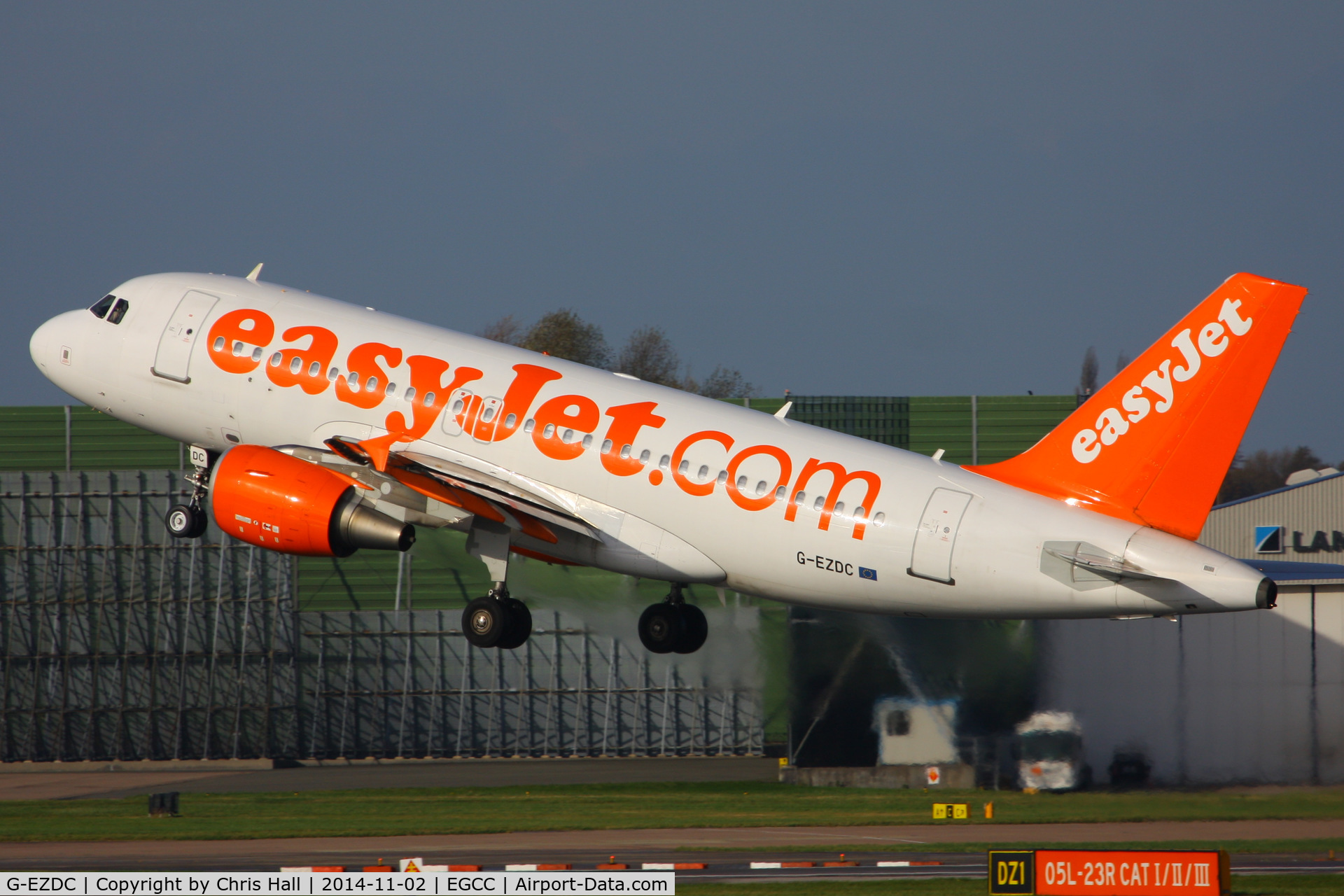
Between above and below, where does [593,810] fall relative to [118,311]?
below

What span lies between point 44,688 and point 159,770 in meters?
6.15

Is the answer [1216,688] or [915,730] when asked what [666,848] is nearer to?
[915,730]

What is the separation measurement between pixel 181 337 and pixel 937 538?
15.8 m

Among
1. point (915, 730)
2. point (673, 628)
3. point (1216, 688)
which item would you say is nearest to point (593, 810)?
point (915, 730)

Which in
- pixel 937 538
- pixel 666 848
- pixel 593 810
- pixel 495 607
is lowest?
pixel 666 848

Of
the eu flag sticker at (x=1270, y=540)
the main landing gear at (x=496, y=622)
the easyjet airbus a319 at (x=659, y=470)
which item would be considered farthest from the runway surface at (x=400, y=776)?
the eu flag sticker at (x=1270, y=540)

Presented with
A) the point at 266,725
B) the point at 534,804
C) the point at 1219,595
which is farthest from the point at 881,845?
the point at 266,725

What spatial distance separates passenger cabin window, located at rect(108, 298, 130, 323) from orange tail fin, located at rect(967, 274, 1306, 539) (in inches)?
766

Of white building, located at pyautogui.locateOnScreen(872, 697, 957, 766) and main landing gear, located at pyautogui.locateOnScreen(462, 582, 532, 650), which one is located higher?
main landing gear, located at pyautogui.locateOnScreen(462, 582, 532, 650)

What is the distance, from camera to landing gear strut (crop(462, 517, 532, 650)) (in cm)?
2688

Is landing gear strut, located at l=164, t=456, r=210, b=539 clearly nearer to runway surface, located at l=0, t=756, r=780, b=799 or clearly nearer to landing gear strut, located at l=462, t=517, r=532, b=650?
landing gear strut, located at l=462, t=517, r=532, b=650

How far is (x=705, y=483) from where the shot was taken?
980 inches

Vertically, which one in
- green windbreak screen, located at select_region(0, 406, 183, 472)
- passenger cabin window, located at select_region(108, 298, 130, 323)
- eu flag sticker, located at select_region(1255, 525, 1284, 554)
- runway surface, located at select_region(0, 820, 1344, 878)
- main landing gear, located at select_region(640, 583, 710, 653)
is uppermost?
green windbreak screen, located at select_region(0, 406, 183, 472)

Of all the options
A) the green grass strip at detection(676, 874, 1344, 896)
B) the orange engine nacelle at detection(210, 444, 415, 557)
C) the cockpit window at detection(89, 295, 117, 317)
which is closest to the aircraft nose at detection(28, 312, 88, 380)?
the cockpit window at detection(89, 295, 117, 317)
